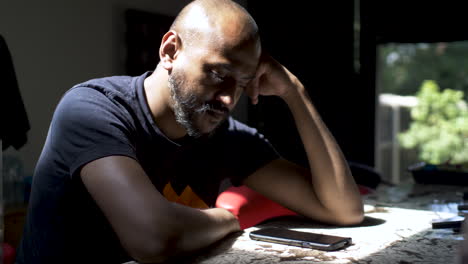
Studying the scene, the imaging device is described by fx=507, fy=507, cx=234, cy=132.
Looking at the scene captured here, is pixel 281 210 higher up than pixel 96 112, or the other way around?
pixel 96 112

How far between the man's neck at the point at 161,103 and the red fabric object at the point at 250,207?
1.24 feet

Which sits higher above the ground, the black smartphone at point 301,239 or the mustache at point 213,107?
the mustache at point 213,107

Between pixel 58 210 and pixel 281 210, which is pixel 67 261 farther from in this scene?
pixel 281 210

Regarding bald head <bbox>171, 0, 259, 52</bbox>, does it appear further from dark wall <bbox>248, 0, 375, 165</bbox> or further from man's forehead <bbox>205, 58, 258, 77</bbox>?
dark wall <bbox>248, 0, 375, 165</bbox>

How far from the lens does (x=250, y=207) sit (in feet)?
5.77

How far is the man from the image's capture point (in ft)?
3.75

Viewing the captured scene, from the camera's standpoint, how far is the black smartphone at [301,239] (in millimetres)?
1204

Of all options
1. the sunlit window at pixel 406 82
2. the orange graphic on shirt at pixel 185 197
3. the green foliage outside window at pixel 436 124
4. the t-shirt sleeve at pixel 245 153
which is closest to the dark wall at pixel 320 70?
the green foliage outside window at pixel 436 124

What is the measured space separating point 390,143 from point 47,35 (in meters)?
5.32

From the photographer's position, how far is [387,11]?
13.5 feet

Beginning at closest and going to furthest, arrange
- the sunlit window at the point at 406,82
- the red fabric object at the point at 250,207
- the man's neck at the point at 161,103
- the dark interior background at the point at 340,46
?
1. the man's neck at the point at 161,103
2. the red fabric object at the point at 250,207
3. the dark interior background at the point at 340,46
4. the sunlit window at the point at 406,82

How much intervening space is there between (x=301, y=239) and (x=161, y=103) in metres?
0.56

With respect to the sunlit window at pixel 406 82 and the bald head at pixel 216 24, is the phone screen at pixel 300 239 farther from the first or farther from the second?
the sunlit window at pixel 406 82

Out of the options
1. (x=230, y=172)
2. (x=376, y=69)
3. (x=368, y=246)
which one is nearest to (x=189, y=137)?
(x=230, y=172)
